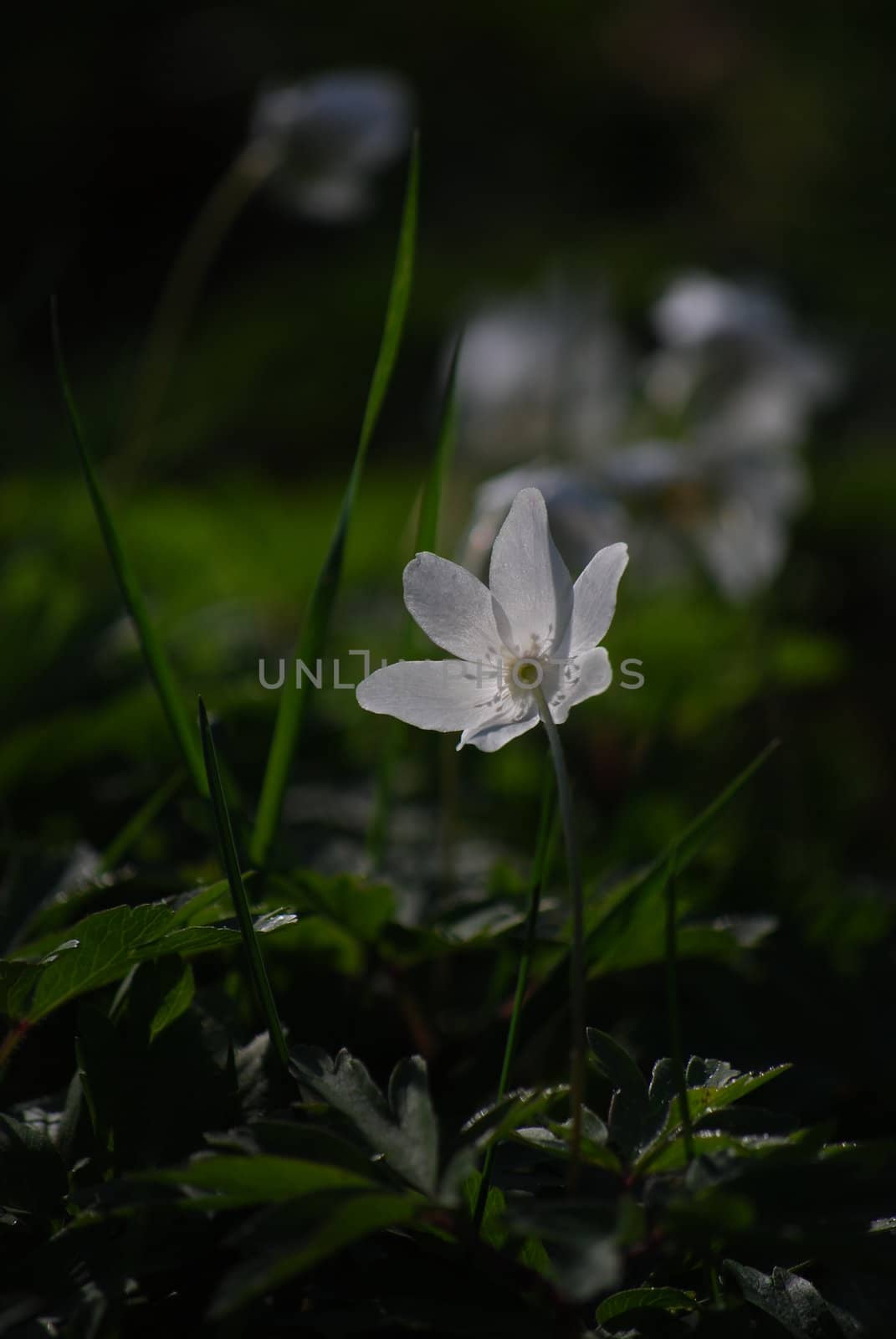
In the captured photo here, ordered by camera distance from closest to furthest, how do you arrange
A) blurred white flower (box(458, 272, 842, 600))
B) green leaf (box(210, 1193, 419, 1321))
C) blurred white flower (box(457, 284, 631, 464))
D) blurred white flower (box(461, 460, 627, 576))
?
1. green leaf (box(210, 1193, 419, 1321))
2. blurred white flower (box(461, 460, 627, 576))
3. blurred white flower (box(458, 272, 842, 600))
4. blurred white flower (box(457, 284, 631, 464))

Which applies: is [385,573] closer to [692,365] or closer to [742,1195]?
[692,365]

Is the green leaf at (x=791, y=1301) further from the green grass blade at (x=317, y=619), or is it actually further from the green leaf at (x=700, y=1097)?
the green grass blade at (x=317, y=619)

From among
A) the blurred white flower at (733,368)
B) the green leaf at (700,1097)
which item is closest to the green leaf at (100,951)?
the green leaf at (700,1097)

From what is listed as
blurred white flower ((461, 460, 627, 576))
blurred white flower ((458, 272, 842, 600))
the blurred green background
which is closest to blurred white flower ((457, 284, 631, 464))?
blurred white flower ((458, 272, 842, 600))

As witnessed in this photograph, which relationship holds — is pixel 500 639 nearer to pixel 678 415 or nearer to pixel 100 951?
pixel 100 951

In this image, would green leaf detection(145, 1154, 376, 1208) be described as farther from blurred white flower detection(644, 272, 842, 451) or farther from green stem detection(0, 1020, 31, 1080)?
blurred white flower detection(644, 272, 842, 451)
